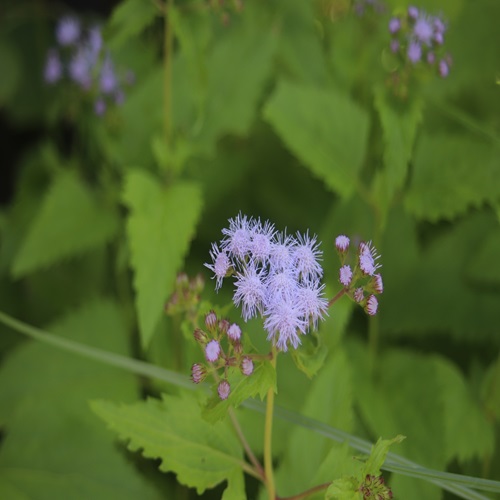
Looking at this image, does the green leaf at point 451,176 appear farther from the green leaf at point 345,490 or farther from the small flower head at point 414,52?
the green leaf at point 345,490

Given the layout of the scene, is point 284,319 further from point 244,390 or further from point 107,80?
point 107,80

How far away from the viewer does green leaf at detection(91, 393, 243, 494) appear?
830mm

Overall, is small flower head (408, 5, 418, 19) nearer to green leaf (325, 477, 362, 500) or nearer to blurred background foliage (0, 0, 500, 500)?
blurred background foliage (0, 0, 500, 500)

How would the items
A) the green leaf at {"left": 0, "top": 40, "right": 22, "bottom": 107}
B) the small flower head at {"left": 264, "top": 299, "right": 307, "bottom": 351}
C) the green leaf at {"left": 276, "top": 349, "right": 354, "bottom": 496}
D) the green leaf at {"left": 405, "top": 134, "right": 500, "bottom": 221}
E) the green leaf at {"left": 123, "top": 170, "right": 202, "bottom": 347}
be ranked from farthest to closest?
the green leaf at {"left": 0, "top": 40, "right": 22, "bottom": 107} → the green leaf at {"left": 405, "top": 134, "right": 500, "bottom": 221} → the green leaf at {"left": 123, "top": 170, "right": 202, "bottom": 347} → the green leaf at {"left": 276, "top": 349, "right": 354, "bottom": 496} → the small flower head at {"left": 264, "top": 299, "right": 307, "bottom": 351}

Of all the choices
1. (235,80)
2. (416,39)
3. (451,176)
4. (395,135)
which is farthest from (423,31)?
(235,80)

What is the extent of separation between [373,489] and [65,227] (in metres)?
1.01

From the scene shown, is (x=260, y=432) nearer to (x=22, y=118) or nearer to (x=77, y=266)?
(x=77, y=266)

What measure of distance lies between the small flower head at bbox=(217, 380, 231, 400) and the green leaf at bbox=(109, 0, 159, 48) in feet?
2.48

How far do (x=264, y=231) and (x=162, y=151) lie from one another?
2.32ft

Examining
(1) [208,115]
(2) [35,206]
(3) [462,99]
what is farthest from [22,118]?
(3) [462,99]

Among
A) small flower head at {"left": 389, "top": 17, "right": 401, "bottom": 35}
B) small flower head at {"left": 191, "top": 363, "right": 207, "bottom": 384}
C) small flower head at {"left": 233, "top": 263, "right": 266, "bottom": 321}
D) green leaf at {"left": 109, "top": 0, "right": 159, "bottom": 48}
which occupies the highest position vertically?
small flower head at {"left": 389, "top": 17, "right": 401, "bottom": 35}

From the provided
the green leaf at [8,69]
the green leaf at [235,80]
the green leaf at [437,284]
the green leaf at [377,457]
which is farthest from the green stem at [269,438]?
the green leaf at [8,69]

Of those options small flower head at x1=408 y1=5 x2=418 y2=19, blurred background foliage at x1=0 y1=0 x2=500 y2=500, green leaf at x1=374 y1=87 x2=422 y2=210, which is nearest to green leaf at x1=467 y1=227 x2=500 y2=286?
blurred background foliage at x1=0 y1=0 x2=500 y2=500

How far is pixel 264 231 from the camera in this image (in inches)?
29.3
